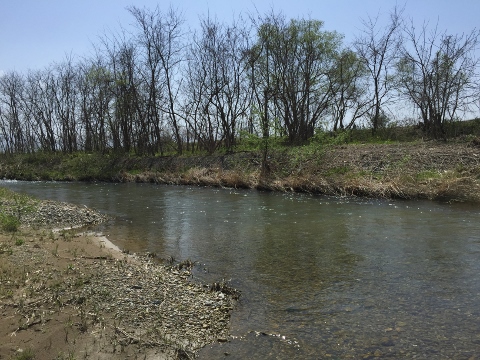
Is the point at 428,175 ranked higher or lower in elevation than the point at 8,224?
higher

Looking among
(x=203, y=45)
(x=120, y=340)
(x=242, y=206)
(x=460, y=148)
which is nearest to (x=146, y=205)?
(x=242, y=206)

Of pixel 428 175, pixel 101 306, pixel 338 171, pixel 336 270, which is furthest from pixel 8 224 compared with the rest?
pixel 428 175

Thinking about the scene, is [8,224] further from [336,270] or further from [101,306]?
[336,270]

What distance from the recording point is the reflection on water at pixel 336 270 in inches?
195

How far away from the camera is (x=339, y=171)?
2288cm

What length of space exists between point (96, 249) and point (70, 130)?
4646cm

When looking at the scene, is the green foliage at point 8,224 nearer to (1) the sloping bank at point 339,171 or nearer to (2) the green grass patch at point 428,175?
(1) the sloping bank at point 339,171

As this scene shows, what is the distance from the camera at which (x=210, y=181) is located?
27.5 meters

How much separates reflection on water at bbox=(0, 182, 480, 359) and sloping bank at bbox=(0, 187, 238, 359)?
0.44 metres

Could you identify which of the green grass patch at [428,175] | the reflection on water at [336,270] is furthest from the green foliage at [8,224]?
the green grass patch at [428,175]

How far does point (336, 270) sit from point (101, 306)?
4.50 meters

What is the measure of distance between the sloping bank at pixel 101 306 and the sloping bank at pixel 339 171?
1323 cm

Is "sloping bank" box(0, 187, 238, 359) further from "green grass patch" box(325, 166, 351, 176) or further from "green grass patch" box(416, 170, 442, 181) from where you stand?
"green grass patch" box(325, 166, 351, 176)

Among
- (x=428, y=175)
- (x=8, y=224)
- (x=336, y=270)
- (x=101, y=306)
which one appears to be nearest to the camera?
(x=101, y=306)
